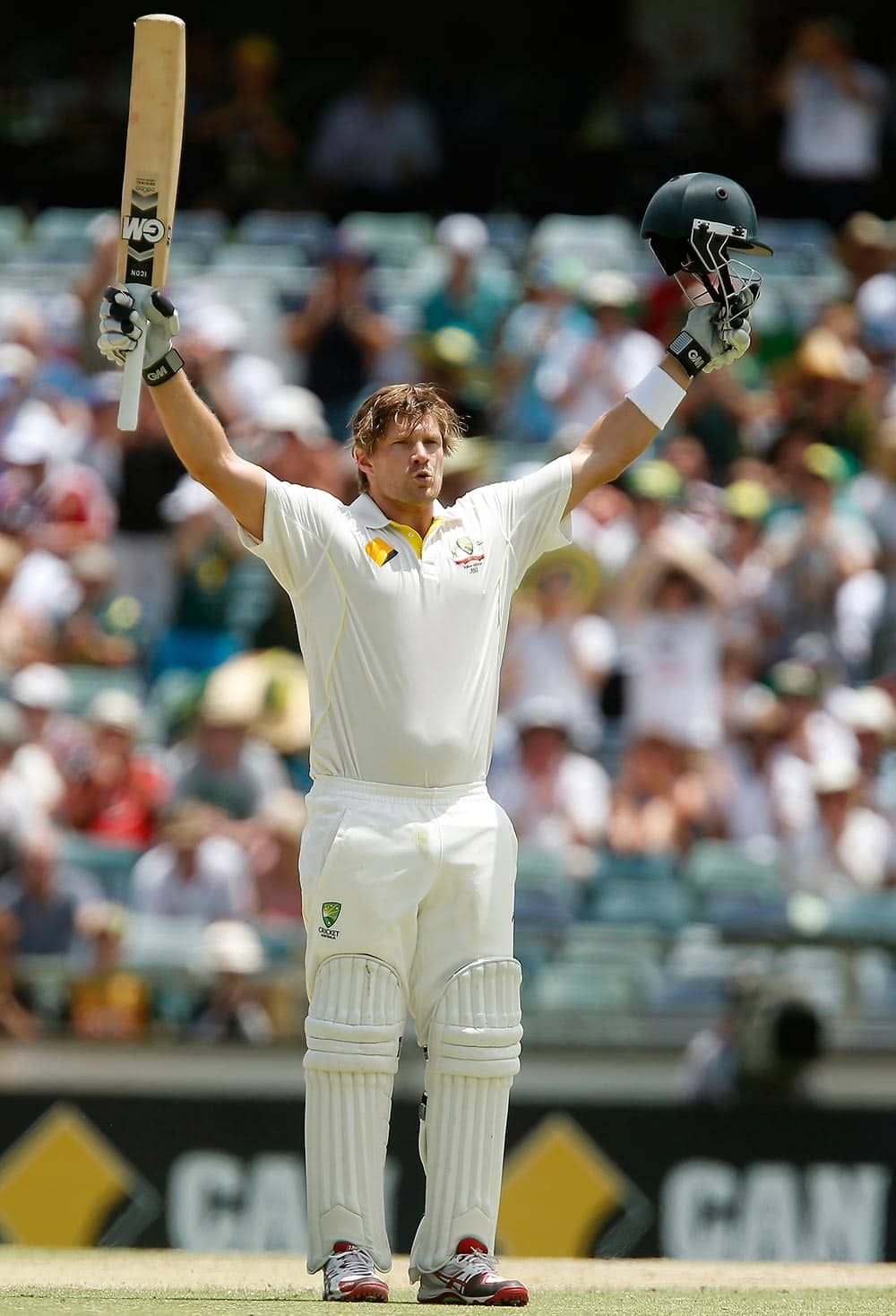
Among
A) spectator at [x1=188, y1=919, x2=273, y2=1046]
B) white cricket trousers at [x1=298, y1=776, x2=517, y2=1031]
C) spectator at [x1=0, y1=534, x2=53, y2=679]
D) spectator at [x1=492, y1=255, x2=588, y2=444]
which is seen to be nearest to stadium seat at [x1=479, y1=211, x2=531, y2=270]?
spectator at [x1=492, y1=255, x2=588, y2=444]

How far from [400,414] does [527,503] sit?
0.38m

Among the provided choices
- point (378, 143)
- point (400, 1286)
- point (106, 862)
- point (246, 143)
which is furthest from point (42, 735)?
point (378, 143)

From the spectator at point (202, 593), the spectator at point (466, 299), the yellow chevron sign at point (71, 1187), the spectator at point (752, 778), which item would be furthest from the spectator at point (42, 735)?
the spectator at point (466, 299)

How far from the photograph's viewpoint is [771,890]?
8867 mm

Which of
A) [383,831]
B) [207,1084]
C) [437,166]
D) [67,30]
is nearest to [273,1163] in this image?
[207,1084]

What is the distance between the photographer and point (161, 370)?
486 centimetres

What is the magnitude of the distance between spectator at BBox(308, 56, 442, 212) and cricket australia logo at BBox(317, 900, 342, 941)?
32.8 feet

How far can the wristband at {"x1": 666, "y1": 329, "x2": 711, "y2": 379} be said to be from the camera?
5.24m

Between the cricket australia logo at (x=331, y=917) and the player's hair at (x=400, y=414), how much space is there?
938mm

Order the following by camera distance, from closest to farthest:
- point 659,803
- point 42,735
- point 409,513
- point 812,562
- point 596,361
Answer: point 409,513 < point 659,803 < point 42,735 < point 812,562 < point 596,361

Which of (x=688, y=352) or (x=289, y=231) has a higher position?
(x=289, y=231)

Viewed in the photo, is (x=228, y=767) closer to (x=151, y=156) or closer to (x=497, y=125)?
(x=151, y=156)

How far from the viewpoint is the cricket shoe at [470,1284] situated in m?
4.69

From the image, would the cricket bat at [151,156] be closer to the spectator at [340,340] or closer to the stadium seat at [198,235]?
the spectator at [340,340]
